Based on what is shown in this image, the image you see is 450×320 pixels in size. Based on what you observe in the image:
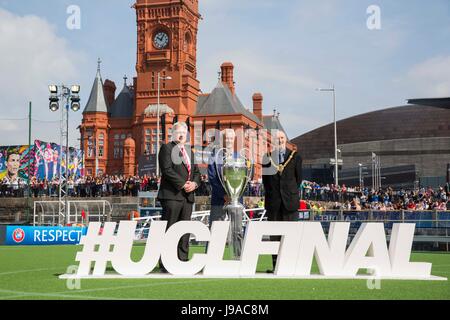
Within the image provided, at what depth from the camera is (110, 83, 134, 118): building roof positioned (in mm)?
91125

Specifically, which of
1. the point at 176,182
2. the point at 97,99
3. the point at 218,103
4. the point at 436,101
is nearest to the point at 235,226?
the point at 176,182

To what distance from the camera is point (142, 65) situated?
85.9 meters

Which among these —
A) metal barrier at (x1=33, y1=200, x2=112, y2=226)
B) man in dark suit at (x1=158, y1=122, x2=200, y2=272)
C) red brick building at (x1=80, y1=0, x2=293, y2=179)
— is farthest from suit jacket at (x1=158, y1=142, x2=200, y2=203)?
red brick building at (x1=80, y1=0, x2=293, y2=179)

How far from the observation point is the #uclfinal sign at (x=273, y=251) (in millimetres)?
7434

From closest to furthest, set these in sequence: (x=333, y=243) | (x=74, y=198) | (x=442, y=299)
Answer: (x=442, y=299), (x=333, y=243), (x=74, y=198)

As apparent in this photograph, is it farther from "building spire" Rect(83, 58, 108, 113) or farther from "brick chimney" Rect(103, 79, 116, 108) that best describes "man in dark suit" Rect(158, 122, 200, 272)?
"brick chimney" Rect(103, 79, 116, 108)

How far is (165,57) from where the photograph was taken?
84.9 meters

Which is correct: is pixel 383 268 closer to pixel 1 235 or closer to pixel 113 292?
pixel 113 292

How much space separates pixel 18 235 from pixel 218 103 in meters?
66.6

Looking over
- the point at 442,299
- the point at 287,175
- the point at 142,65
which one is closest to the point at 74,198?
the point at 287,175

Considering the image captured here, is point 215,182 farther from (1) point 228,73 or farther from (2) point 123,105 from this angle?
(1) point 228,73

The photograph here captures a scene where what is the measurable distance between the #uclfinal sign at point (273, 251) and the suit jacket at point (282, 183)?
4.09 ft

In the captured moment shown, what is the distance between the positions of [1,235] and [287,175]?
15.5 meters

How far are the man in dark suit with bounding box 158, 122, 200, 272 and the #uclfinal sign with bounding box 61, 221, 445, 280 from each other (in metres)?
0.89
